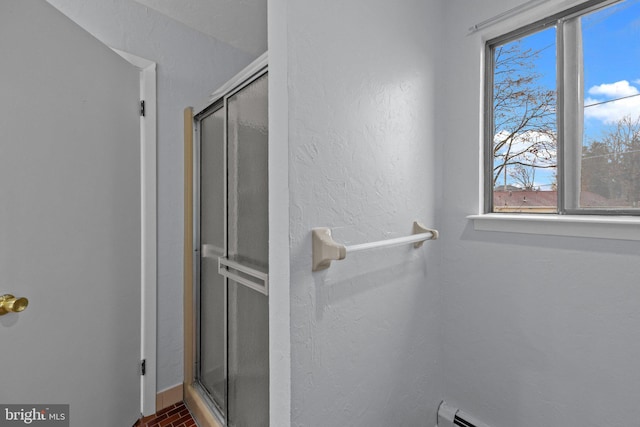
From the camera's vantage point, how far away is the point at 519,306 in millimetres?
1037

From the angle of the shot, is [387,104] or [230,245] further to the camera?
[230,245]

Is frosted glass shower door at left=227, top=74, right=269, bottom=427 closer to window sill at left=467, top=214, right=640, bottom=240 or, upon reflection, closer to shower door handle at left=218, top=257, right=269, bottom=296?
shower door handle at left=218, top=257, right=269, bottom=296

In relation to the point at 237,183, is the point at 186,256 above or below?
below

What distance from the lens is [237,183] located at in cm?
118

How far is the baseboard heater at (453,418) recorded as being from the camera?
115 cm

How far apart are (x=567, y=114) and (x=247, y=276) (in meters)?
1.30

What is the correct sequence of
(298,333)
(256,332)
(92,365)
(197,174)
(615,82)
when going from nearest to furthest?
(298,333), (615,82), (256,332), (92,365), (197,174)

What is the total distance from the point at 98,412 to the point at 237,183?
1.13m

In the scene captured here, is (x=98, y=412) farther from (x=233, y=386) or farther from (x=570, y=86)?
(x=570, y=86)

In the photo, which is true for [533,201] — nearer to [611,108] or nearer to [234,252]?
[611,108]

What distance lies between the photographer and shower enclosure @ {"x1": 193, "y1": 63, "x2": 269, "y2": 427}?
1037mm

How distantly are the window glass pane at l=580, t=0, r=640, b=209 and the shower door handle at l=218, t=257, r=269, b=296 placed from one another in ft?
3.73

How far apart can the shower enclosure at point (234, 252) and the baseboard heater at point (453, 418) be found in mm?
768

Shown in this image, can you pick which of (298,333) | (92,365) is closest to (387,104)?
(298,333)
